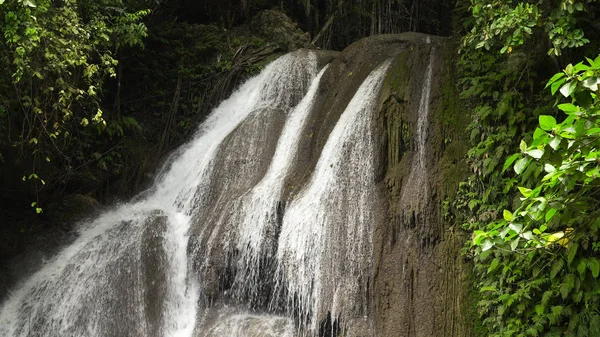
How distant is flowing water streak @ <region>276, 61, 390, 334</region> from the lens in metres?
8.51

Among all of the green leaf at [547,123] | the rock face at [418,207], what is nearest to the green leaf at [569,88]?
the green leaf at [547,123]

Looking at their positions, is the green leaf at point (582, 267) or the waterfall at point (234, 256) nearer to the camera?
the green leaf at point (582, 267)

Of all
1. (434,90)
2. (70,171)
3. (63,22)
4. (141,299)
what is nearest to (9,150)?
(70,171)

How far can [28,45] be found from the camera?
8.05 metres

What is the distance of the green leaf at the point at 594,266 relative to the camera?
6.43m

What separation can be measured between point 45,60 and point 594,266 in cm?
805

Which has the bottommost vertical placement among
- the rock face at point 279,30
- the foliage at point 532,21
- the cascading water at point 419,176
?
the cascading water at point 419,176

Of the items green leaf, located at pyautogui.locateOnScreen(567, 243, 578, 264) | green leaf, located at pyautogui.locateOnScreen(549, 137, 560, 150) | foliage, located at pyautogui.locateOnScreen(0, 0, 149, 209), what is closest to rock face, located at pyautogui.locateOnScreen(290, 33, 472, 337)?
green leaf, located at pyautogui.locateOnScreen(567, 243, 578, 264)

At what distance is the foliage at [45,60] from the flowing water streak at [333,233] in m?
3.53

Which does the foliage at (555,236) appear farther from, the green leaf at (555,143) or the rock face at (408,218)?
the rock face at (408,218)

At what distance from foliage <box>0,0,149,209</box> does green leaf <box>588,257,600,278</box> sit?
692 centimetres

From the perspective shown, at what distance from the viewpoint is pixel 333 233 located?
897cm

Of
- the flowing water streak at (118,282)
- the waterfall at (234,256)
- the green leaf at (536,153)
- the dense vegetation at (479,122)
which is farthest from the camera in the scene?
the flowing water streak at (118,282)

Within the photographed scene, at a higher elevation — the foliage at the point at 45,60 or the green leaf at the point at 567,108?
the foliage at the point at 45,60
